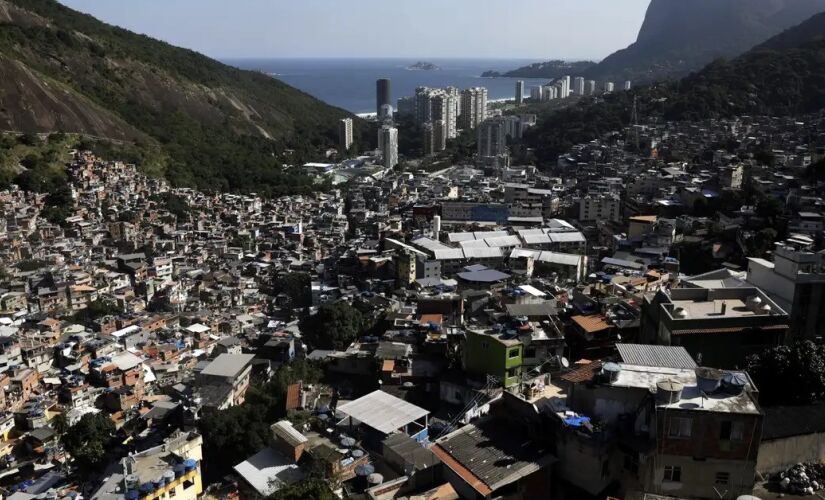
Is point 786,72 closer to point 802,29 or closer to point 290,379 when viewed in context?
point 802,29

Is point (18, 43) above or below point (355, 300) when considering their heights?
above

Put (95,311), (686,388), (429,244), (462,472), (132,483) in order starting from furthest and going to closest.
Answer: (429,244) → (95,311) → (132,483) → (462,472) → (686,388)

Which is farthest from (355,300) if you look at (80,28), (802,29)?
(802,29)

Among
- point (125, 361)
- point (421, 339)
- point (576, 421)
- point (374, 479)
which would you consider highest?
point (576, 421)

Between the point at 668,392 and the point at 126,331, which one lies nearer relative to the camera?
the point at 668,392

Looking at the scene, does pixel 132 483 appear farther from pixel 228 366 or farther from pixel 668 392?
pixel 668 392

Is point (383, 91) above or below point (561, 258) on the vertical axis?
above

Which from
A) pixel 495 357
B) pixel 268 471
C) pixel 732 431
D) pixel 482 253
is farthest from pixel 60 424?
pixel 482 253
